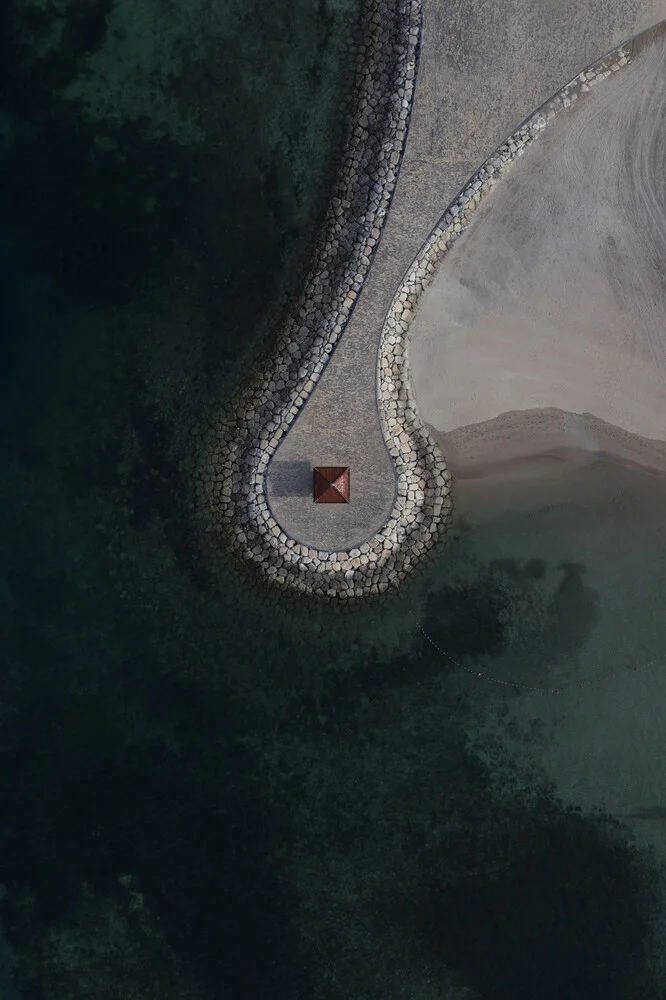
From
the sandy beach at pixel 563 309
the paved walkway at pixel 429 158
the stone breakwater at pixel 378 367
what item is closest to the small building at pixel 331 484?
the paved walkway at pixel 429 158

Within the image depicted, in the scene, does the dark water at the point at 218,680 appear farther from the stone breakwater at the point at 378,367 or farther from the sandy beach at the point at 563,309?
the sandy beach at the point at 563,309

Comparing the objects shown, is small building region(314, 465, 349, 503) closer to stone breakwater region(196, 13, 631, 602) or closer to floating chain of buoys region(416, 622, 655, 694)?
stone breakwater region(196, 13, 631, 602)

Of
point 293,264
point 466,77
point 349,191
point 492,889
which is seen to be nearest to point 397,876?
point 492,889

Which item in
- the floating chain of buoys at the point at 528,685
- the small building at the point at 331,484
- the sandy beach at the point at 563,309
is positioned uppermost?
the sandy beach at the point at 563,309

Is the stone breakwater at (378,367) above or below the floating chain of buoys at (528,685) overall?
above

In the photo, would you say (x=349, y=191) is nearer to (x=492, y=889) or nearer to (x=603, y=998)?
(x=492, y=889)

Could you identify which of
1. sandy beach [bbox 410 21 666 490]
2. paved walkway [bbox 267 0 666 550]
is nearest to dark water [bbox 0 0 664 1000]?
paved walkway [bbox 267 0 666 550]

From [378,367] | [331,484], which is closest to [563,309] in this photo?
[378,367]
